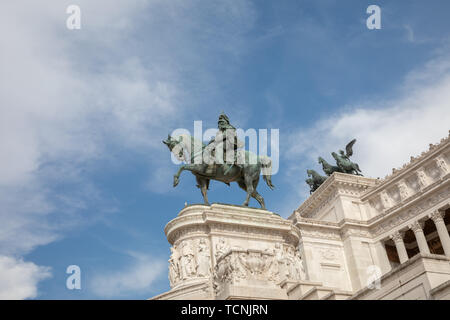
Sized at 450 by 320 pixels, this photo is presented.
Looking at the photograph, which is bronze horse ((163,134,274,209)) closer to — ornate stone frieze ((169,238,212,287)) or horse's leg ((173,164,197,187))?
horse's leg ((173,164,197,187))

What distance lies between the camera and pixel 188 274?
22.1 m

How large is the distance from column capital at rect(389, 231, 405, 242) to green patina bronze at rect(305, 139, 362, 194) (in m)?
9.05

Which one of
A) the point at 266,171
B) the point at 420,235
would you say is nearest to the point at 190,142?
the point at 266,171

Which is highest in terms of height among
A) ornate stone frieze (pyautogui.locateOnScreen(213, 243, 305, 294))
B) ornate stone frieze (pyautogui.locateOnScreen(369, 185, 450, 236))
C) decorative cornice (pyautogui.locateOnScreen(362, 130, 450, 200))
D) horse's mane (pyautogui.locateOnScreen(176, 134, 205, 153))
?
decorative cornice (pyautogui.locateOnScreen(362, 130, 450, 200))

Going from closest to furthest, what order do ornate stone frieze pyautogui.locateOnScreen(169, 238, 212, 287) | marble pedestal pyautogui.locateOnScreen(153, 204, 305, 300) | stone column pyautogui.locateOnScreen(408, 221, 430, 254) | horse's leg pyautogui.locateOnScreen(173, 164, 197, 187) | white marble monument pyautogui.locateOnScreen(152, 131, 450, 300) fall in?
white marble monument pyautogui.locateOnScreen(152, 131, 450, 300) → marble pedestal pyautogui.locateOnScreen(153, 204, 305, 300) → ornate stone frieze pyautogui.locateOnScreen(169, 238, 212, 287) → horse's leg pyautogui.locateOnScreen(173, 164, 197, 187) → stone column pyautogui.locateOnScreen(408, 221, 430, 254)

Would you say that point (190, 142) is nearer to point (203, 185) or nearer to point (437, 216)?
point (203, 185)

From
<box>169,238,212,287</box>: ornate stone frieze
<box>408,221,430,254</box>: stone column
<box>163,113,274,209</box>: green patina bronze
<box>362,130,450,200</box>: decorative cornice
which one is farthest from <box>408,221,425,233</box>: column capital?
<box>169,238,212,287</box>: ornate stone frieze

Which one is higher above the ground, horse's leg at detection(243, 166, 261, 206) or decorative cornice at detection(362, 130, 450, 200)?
decorative cornice at detection(362, 130, 450, 200)

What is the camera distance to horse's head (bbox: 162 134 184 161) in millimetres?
25875

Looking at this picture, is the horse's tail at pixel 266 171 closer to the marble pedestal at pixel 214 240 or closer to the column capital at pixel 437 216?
the marble pedestal at pixel 214 240

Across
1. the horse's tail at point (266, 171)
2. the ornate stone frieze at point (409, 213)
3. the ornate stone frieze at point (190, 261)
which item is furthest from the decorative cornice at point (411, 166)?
the ornate stone frieze at point (190, 261)

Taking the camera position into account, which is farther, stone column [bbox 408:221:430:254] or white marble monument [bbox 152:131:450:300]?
stone column [bbox 408:221:430:254]

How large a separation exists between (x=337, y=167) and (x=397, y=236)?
11715 mm
